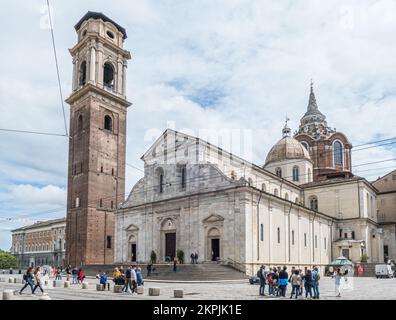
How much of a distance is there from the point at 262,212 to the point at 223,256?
535 centimetres

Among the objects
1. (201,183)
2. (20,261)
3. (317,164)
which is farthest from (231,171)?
(20,261)

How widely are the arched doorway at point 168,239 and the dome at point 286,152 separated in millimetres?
25383

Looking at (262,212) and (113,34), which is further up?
(113,34)

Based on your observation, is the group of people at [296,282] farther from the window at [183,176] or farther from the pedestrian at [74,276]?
the window at [183,176]

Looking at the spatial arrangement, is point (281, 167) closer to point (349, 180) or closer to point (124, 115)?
point (349, 180)

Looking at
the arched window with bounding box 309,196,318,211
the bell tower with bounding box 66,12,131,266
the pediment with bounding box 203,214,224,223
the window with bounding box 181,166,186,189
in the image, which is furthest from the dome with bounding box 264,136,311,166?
the pediment with bounding box 203,214,224,223

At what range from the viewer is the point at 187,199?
139ft

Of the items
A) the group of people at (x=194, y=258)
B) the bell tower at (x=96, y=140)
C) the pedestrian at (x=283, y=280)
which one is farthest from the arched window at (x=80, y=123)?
the pedestrian at (x=283, y=280)

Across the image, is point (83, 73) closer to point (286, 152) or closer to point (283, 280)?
point (286, 152)

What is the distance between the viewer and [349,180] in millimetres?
55938

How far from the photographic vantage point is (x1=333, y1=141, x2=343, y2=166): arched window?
72438mm

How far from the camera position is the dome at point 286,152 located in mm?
63094

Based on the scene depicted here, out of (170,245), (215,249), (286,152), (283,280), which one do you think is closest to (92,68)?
(170,245)
